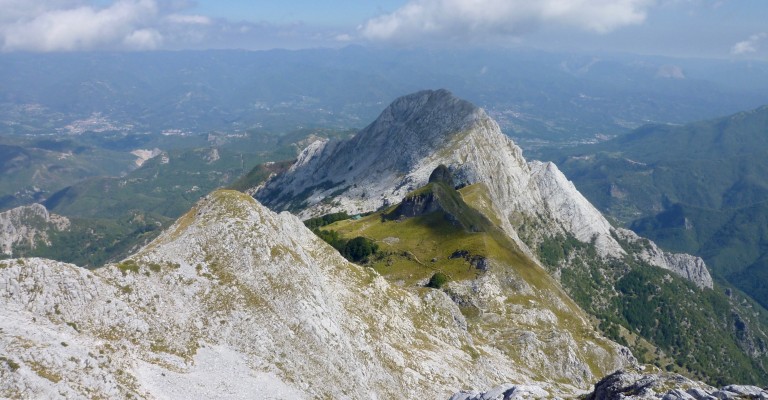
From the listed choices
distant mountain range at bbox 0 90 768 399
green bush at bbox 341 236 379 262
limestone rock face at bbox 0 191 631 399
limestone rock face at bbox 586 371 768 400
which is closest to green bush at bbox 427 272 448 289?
distant mountain range at bbox 0 90 768 399

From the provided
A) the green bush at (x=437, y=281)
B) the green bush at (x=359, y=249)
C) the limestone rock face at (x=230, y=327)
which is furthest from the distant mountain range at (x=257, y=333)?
the green bush at (x=359, y=249)

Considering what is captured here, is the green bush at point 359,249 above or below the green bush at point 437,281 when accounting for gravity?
above

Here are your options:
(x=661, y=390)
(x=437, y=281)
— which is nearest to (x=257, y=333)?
(x=661, y=390)

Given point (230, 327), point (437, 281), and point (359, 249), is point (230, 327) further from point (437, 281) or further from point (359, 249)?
point (359, 249)

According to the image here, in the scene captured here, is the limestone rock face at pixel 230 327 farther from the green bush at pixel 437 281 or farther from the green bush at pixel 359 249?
the green bush at pixel 359 249

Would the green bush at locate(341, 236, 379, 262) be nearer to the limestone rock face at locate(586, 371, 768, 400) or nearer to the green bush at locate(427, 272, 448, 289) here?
the green bush at locate(427, 272, 448, 289)

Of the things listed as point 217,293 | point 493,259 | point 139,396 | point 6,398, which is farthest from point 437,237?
point 6,398

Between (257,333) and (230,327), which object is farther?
(257,333)

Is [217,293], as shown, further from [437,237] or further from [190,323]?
[437,237]
